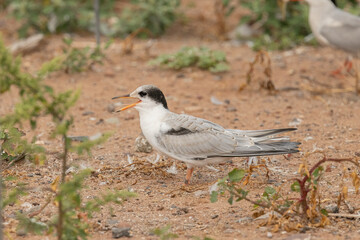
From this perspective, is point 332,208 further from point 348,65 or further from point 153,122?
point 348,65

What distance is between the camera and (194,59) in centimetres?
788

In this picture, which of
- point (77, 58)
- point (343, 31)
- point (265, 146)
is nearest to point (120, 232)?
point (265, 146)

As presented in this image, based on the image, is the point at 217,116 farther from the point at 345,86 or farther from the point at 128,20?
the point at 128,20

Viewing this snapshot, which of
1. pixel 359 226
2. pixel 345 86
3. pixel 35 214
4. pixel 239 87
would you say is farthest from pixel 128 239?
pixel 345 86

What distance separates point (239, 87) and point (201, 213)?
3443 millimetres

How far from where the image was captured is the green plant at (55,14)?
9.20m

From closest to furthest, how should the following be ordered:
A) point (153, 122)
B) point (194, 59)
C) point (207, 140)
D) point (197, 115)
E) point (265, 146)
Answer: point (265, 146)
point (207, 140)
point (153, 122)
point (197, 115)
point (194, 59)

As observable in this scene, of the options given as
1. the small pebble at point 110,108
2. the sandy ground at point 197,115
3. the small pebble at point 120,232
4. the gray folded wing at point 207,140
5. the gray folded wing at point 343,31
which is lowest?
→ the small pebble at point 110,108

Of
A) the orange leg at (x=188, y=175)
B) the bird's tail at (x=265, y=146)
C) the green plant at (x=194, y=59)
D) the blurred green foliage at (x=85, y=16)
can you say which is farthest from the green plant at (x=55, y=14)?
Result: the bird's tail at (x=265, y=146)

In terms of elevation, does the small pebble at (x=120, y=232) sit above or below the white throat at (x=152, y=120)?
below

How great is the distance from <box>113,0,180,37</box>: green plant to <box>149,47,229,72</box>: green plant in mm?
1550

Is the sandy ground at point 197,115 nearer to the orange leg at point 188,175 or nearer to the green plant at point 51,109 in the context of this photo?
the orange leg at point 188,175

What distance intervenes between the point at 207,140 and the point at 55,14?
18.0 feet

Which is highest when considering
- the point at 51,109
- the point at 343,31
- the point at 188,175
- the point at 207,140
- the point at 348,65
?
the point at 51,109
